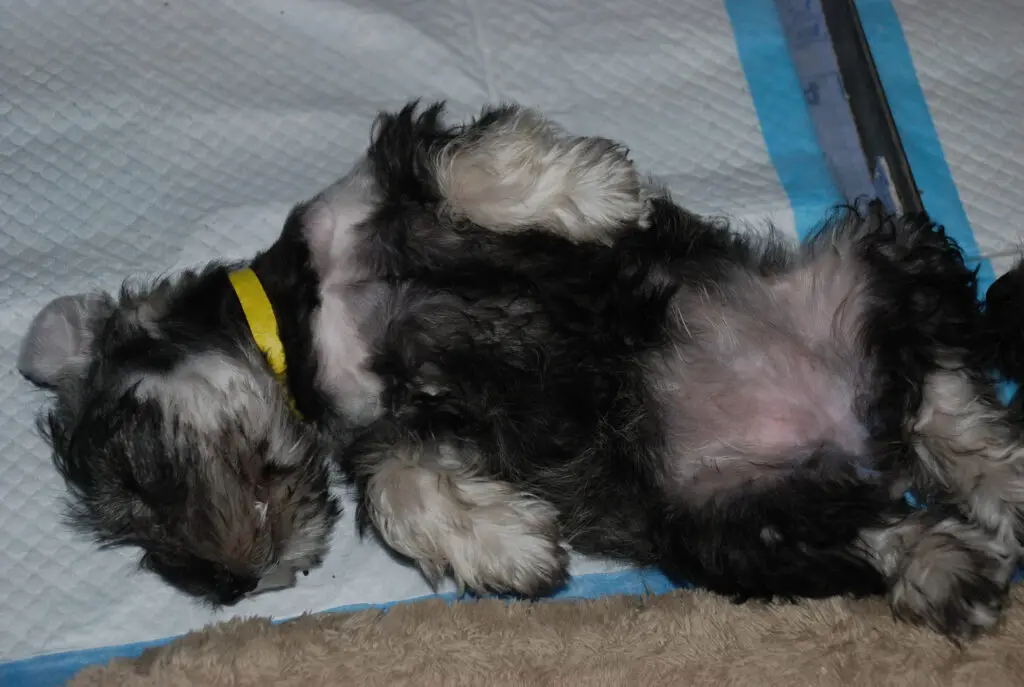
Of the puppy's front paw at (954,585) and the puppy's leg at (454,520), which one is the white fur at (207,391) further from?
the puppy's front paw at (954,585)

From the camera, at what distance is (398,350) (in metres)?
1.70

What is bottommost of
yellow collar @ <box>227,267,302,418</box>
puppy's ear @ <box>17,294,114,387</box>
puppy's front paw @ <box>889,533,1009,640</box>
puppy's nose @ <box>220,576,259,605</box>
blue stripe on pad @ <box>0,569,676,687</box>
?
blue stripe on pad @ <box>0,569,676,687</box>

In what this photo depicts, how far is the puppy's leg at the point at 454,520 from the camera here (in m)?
1.68

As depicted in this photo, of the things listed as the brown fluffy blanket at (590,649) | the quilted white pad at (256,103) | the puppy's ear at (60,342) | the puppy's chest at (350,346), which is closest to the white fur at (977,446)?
the brown fluffy blanket at (590,649)

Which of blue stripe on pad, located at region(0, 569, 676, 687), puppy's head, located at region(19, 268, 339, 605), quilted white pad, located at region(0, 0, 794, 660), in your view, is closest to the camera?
puppy's head, located at region(19, 268, 339, 605)

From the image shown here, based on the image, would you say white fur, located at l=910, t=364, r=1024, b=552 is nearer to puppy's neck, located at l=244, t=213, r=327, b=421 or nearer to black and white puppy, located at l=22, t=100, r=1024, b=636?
black and white puppy, located at l=22, t=100, r=1024, b=636

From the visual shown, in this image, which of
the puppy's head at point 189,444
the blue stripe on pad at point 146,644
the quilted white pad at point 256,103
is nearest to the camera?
the puppy's head at point 189,444

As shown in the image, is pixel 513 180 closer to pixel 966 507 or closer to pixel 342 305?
pixel 342 305

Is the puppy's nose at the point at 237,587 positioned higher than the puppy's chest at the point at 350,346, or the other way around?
the puppy's chest at the point at 350,346

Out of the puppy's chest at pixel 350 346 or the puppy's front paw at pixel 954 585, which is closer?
the puppy's front paw at pixel 954 585

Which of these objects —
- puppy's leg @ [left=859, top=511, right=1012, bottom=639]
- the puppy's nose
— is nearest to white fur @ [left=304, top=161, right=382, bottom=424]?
the puppy's nose

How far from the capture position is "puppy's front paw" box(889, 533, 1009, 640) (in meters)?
1.59

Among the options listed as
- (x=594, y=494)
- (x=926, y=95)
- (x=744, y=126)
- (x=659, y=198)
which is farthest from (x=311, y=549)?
(x=926, y=95)

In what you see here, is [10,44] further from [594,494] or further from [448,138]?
[594,494]
